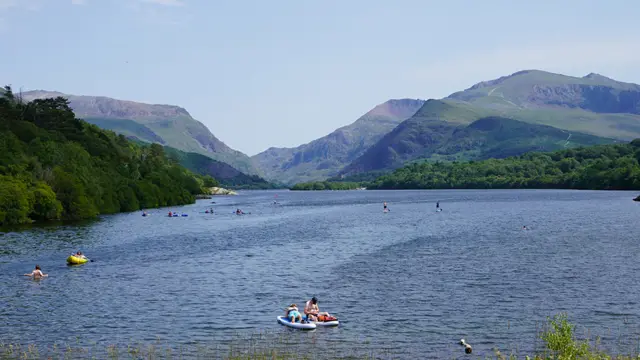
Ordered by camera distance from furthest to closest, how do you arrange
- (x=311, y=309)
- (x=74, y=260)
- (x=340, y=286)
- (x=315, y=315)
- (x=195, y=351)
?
(x=74, y=260)
(x=340, y=286)
(x=311, y=309)
(x=315, y=315)
(x=195, y=351)

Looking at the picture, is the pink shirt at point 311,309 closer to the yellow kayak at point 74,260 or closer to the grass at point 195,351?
the grass at point 195,351

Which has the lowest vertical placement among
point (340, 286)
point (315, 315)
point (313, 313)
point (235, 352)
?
point (235, 352)

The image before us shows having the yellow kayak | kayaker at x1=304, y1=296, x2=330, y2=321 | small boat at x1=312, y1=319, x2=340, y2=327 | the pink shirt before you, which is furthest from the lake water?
the pink shirt

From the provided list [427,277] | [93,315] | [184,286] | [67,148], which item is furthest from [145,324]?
[67,148]

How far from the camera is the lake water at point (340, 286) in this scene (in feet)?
166

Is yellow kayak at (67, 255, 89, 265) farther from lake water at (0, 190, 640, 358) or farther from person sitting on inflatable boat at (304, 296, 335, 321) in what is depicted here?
person sitting on inflatable boat at (304, 296, 335, 321)

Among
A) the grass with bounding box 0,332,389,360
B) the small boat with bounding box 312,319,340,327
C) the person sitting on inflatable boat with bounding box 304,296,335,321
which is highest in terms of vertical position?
the person sitting on inflatable boat with bounding box 304,296,335,321

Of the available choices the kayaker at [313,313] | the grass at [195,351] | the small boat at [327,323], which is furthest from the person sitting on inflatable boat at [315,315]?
the grass at [195,351]

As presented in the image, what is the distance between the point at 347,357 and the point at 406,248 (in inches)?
2575

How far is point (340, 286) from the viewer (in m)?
72.1

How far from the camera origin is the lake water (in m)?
50.5

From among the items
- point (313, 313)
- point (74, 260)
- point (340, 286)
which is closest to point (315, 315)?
point (313, 313)

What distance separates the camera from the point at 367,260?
94125 mm

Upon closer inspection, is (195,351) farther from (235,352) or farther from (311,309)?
(311,309)
